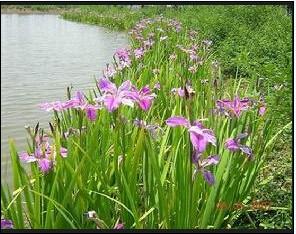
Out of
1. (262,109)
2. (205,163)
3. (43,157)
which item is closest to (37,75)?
(262,109)

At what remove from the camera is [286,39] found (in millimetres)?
4781

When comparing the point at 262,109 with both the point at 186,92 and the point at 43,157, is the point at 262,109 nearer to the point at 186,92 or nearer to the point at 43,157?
the point at 186,92

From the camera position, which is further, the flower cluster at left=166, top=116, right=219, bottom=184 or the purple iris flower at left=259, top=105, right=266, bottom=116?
the purple iris flower at left=259, top=105, right=266, bottom=116

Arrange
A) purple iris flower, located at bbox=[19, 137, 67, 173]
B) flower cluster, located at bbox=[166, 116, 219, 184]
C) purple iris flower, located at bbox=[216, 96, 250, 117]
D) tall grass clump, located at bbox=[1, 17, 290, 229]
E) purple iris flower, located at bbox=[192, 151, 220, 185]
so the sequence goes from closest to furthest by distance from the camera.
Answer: flower cluster, located at bbox=[166, 116, 219, 184]
purple iris flower, located at bbox=[192, 151, 220, 185]
tall grass clump, located at bbox=[1, 17, 290, 229]
purple iris flower, located at bbox=[19, 137, 67, 173]
purple iris flower, located at bbox=[216, 96, 250, 117]

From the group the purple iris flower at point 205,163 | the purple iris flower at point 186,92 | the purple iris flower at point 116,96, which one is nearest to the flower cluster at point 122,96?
the purple iris flower at point 116,96

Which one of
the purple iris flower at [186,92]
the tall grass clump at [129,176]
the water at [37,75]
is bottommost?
the water at [37,75]

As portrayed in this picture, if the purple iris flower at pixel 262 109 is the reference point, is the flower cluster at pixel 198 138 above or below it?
above

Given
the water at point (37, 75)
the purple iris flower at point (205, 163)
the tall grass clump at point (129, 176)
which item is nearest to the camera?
the purple iris flower at point (205, 163)

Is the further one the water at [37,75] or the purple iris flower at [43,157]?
the water at [37,75]

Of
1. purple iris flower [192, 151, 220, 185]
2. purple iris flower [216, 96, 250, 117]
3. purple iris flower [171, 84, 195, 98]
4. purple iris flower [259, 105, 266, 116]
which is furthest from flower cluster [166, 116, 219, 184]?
purple iris flower [259, 105, 266, 116]

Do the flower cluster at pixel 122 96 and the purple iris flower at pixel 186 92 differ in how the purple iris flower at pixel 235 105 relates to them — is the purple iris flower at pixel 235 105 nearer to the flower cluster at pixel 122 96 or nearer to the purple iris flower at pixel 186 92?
the purple iris flower at pixel 186 92

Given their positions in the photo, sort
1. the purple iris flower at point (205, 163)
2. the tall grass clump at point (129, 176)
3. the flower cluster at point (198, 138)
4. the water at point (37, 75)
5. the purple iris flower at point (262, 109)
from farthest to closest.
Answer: the water at point (37, 75)
the purple iris flower at point (262, 109)
the tall grass clump at point (129, 176)
the purple iris flower at point (205, 163)
the flower cluster at point (198, 138)

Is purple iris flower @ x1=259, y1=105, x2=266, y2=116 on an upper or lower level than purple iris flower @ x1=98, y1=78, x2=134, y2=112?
lower

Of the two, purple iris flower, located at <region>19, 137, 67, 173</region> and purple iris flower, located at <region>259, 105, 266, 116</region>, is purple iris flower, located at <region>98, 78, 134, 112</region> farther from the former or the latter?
purple iris flower, located at <region>259, 105, 266, 116</region>
